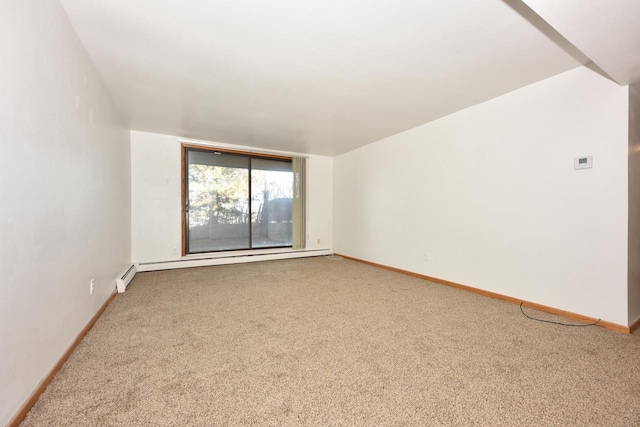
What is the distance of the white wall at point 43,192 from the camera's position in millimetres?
1150

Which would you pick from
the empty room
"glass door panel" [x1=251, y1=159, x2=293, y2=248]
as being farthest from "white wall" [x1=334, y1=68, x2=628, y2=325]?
"glass door panel" [x1=251, y1=159, x2=293, y2=248]

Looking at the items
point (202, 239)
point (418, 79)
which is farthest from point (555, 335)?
point (202, 239)

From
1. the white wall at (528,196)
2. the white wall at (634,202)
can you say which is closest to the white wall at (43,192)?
the white wall at (528,196)

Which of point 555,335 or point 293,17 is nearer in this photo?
point 293,17

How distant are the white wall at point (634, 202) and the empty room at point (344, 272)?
33mm

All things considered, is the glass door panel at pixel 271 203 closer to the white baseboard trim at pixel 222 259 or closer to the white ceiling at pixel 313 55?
the white baseboard trim at pixel 222 259

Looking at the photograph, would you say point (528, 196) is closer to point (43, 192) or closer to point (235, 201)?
point (43, 192)

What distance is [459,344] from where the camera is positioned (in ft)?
6.28

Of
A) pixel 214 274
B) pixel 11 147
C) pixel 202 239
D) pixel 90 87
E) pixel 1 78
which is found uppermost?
pixel 90 87

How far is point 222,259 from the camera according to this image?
4.79m

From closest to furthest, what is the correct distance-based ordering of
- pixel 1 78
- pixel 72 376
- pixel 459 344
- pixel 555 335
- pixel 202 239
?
pixel 1 78 → pixel 72 376 → pixel 459 344 → pixel 555 335 → pixel 202 239

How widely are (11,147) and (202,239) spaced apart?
3926 mm

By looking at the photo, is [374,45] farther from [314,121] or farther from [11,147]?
[11,147]

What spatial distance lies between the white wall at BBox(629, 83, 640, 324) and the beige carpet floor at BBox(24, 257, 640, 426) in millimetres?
349
